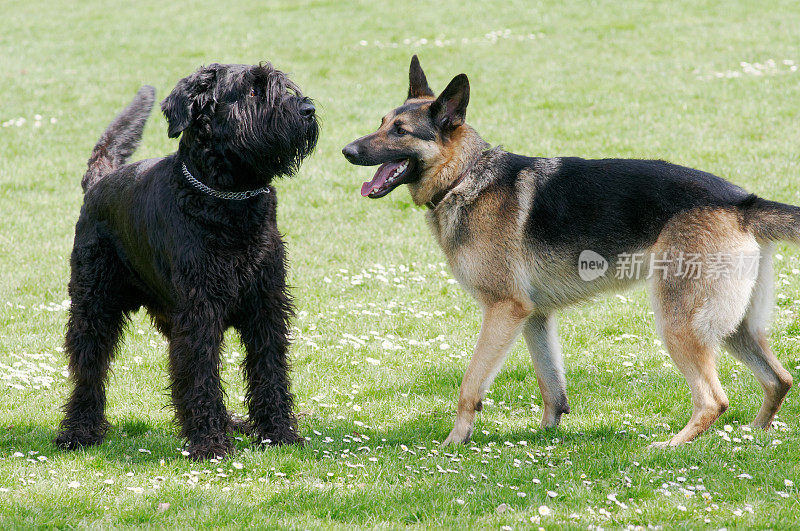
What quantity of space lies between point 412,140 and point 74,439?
121 inches

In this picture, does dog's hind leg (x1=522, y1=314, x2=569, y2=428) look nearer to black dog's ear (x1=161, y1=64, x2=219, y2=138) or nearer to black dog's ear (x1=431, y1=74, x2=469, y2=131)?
black dog's ear (x1=431, y1=74, x2=469, y2=131)

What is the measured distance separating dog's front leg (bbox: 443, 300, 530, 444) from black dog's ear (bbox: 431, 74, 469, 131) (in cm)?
133

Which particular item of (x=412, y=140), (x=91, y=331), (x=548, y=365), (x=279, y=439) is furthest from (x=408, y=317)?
(x=91, y=331)

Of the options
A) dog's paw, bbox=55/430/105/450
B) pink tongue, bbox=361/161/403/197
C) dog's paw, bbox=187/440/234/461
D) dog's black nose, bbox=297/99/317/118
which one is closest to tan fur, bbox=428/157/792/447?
pink tongue, bbox=361/161/403/197

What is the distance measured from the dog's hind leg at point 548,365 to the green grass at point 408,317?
5.7 inches

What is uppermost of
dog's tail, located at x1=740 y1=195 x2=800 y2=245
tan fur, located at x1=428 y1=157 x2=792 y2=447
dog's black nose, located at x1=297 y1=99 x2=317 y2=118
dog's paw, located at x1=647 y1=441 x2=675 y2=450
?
dog's black nose, located at x1=297 y1=99 x2=317 y2=118

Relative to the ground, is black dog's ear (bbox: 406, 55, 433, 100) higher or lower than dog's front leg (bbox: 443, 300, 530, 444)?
higher

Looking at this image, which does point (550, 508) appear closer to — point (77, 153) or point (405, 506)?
point (405, 506)

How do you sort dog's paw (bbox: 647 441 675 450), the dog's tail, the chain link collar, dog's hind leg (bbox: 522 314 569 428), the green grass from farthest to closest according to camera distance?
dog's hind leg (bbox: 522 314 569 428) < dog's paw (bbox: 647 441 675 450) < the dog's tail < the chain link collar < the green grass

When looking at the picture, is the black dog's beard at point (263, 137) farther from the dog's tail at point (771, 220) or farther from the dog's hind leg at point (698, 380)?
the dog's tail at point (771, 220)

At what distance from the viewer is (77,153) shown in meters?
13.2

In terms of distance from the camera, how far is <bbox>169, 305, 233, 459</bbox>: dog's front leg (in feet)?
16.6

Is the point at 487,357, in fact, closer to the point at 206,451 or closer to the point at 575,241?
the point at 575,241

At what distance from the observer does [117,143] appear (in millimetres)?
6074
